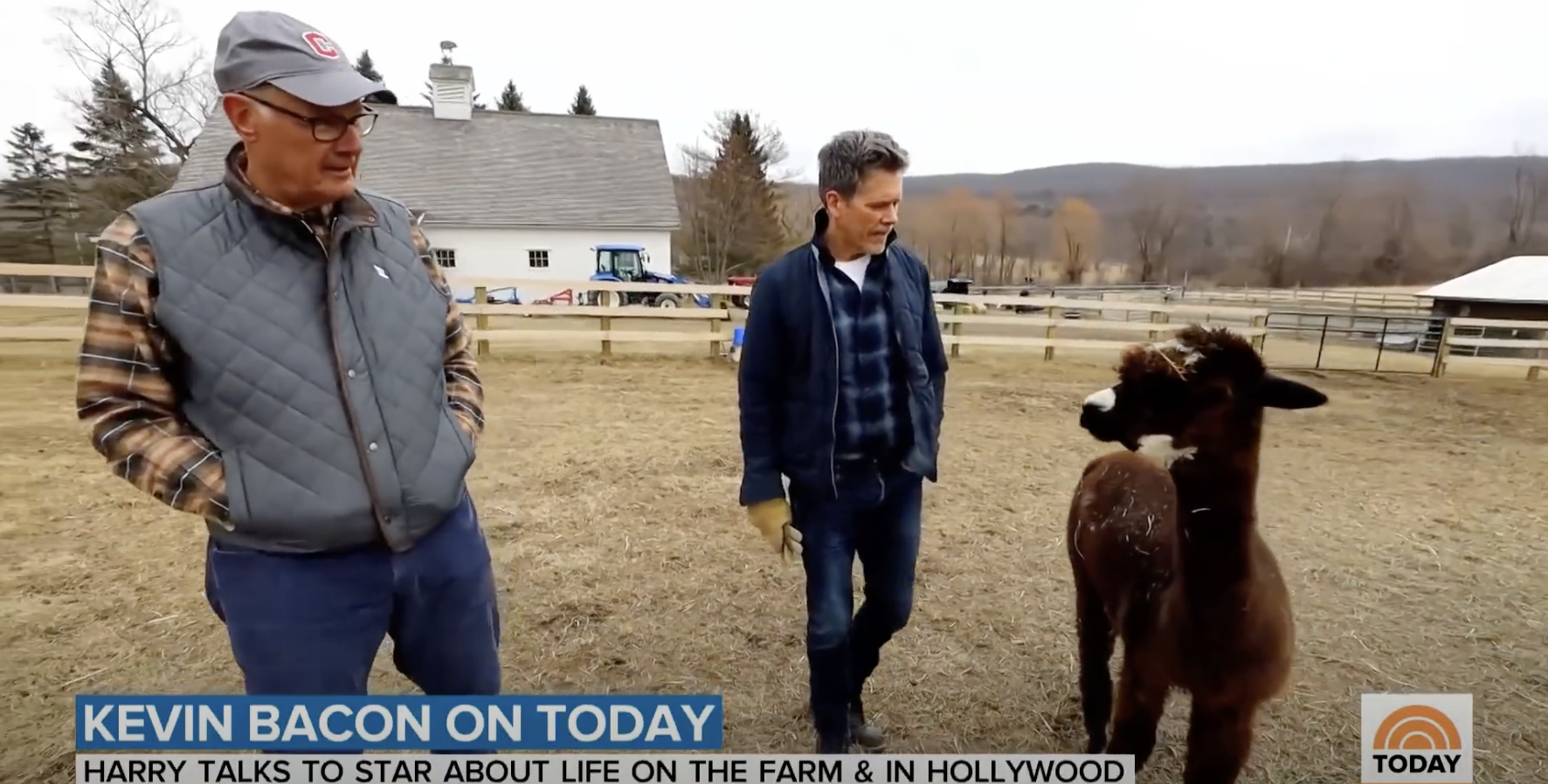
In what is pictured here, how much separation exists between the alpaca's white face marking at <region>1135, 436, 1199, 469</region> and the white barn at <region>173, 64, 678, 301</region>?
24.3m

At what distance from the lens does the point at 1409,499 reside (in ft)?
16.7

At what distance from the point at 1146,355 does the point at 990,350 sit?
10.9 metres

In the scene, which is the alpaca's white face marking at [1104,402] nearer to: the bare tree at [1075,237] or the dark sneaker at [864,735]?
the dark sneaker at [864,735]

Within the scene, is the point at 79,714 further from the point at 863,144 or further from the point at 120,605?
the point at 863,144

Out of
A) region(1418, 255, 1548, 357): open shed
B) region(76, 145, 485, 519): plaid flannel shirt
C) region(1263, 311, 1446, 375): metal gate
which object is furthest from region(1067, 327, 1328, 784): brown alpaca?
region(1418, 255, 1548, 357): open shed

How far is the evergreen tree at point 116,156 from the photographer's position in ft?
73.8

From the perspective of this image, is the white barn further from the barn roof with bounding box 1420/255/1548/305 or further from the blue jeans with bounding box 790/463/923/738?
the blue jeans with bounding box 790/463/923/738

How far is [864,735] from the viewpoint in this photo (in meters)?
2.48

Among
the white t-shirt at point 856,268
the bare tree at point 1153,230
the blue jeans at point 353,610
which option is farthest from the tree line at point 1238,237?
the blue jeans at point 353,610

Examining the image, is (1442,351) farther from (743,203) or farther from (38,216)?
(38,216)

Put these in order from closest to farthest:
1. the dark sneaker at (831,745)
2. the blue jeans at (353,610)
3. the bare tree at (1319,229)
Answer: the blue jeans at (353,610) < the dark sneaker at (831,745) < the bare tree at (1319,229)

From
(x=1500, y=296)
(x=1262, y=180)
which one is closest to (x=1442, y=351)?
(x=1500, y=296)

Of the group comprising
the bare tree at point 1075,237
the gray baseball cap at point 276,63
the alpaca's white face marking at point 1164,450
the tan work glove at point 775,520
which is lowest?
the tan work glove at point 775,520

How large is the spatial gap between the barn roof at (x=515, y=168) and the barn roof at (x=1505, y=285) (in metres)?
23.0
